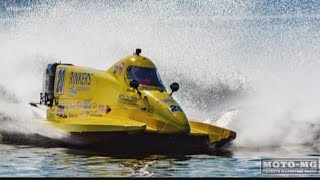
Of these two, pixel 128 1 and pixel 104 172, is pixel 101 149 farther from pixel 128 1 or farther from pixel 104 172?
pixel 128 1

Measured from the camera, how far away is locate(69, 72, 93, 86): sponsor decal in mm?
24391

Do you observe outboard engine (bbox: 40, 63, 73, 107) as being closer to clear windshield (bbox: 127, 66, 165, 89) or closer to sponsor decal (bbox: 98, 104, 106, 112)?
sponsor decal (bbox: 98, 104, 106, 112)

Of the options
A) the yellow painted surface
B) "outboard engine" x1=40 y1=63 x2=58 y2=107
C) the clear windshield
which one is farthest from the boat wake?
the clear windshield

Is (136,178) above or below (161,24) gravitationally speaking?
below

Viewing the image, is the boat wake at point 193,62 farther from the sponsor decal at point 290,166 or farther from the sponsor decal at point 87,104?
the sponsor decal at point 290,166

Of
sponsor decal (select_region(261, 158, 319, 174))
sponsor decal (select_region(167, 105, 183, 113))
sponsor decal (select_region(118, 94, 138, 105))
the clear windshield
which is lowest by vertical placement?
sponsor decal (select_region(261, 158, 319, 174))

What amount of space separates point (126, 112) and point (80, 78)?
7.52ft

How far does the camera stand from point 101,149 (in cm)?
2244

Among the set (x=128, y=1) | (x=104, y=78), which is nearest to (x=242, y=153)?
(x=104, y=78)

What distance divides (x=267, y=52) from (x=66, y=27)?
12.3 metres

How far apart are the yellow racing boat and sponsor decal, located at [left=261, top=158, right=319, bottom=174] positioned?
8.65 feet

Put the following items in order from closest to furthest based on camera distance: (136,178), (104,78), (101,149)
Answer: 1. (136,178)
2. (101,149)
3. (104,78)

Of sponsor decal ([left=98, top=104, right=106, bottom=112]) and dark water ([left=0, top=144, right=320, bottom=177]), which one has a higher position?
sponsor decal ([left=98, top=104, right=106, bottom=112])

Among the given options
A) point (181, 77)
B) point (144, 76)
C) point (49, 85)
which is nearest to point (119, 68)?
point (144, 76)
